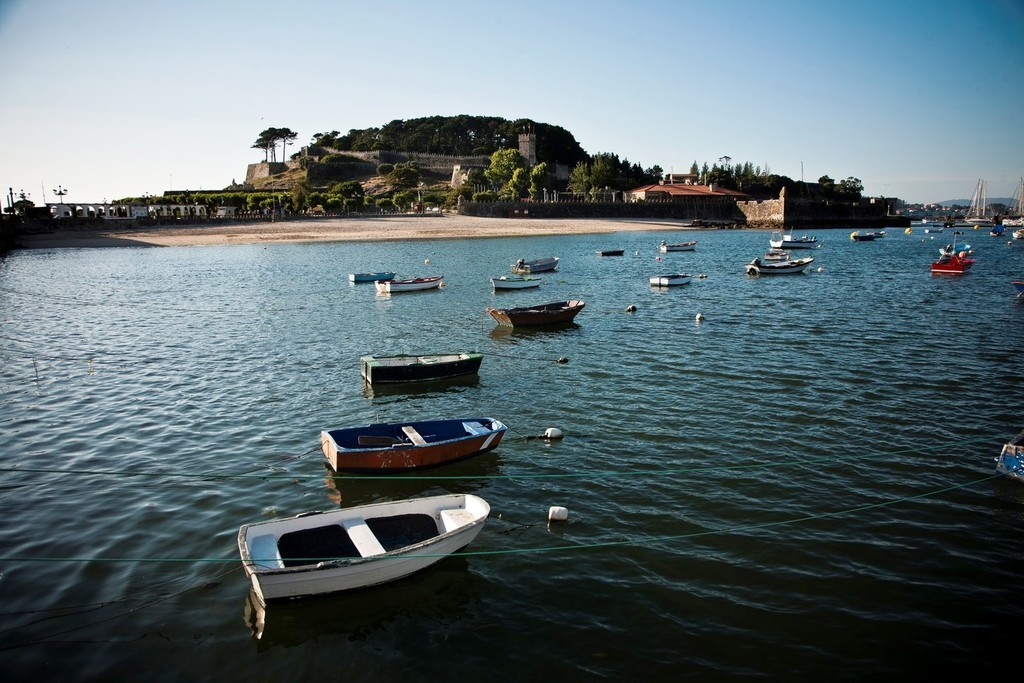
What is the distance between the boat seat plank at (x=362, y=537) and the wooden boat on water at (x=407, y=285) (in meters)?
33.5

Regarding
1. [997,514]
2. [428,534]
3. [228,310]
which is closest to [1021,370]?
[997,514]

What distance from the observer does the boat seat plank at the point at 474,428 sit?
51.3 ft

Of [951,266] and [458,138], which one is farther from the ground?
[458,138]

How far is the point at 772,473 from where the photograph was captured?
15219mm

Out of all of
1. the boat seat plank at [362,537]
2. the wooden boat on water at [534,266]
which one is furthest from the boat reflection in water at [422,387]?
the wooden boat on water at [534,266]

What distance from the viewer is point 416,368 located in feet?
72.9

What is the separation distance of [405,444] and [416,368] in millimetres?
7218

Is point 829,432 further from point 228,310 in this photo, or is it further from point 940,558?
point 228,310

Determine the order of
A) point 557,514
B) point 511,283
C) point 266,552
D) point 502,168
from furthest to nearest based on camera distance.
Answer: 1. point 502,168
2. point 511,283
3. point 557,514
4. point 266,552

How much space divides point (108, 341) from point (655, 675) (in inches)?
1156

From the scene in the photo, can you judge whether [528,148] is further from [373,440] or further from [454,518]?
[454,518]

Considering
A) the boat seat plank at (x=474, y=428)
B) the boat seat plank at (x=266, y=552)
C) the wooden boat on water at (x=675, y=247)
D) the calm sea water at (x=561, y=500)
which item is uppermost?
the wooden boat on water at (x=675, y=247)

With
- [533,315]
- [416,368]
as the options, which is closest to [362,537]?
[416,368]

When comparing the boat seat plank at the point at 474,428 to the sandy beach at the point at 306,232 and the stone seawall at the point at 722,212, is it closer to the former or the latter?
the sandy beach at the point at 306,232
